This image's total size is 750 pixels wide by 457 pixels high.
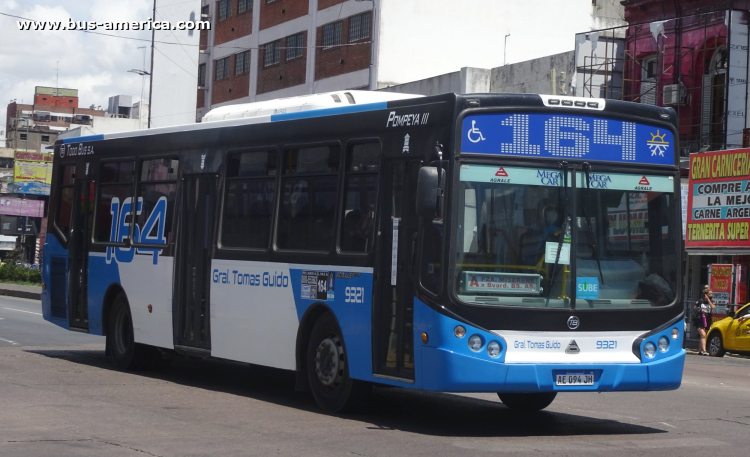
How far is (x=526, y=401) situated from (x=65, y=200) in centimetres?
795

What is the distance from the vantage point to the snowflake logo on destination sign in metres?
10.4

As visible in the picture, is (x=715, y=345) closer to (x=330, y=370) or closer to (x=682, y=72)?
(x=682, y=72)

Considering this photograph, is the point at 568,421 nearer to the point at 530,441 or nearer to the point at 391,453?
the point at 530,441

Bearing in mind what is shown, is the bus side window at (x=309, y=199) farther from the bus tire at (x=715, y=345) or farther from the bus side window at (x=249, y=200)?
the bus tire at (x=715, y=345)

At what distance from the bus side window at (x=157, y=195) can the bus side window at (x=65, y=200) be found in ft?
6.63

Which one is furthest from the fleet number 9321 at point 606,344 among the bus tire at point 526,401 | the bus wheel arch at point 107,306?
the bus wheel arch at point 107,306

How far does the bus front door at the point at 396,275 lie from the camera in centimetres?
1002

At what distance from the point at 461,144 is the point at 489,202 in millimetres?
550

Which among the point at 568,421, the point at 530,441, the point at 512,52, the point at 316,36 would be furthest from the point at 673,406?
the point at 316,36

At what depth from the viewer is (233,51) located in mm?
55750

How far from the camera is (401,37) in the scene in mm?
43719

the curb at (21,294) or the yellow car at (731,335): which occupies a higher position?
the yellow car at (731,335)

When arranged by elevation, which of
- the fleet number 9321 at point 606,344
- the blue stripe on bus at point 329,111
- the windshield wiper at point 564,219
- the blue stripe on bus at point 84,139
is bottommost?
the fleet number 9321 at point 606,344

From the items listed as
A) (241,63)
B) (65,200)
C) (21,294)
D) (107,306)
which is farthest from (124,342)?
(241,63)
